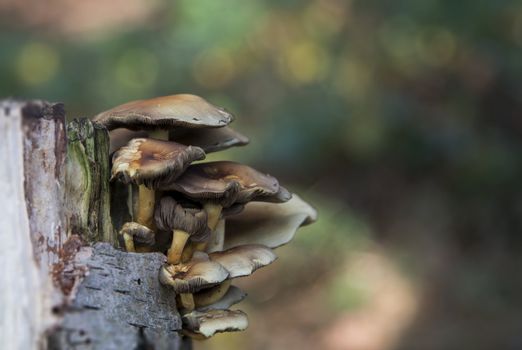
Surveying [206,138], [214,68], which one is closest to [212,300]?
[206,138]

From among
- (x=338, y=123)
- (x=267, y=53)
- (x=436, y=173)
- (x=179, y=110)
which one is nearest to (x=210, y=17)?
(x=267, y=53)

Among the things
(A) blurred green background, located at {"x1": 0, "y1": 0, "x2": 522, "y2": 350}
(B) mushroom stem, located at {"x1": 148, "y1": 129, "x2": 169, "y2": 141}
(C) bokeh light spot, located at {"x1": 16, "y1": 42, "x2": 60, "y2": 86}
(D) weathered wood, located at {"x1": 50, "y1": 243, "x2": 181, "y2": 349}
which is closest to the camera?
(D) weathered wood, located at {"x1": 50, "y1": 243, "x2": 181, "y2": 349}

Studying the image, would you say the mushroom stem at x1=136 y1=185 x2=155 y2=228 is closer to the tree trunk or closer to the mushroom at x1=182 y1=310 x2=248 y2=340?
the tree trunk

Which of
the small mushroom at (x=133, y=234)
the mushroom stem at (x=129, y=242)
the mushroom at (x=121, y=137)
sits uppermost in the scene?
the mushroom at (x=121, y=137)

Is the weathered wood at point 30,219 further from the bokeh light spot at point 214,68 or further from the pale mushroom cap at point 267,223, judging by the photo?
the bokeh light spot at point 214,68

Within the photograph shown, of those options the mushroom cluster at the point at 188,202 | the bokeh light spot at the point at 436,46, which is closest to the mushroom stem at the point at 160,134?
the mushroom cluster at the point at 188,202

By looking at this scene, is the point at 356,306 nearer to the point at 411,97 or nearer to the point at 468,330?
the point at 468,330

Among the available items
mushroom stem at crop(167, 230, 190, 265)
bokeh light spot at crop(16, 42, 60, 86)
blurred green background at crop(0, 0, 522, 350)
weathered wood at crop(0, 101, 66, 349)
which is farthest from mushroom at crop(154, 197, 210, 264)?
bokeh light spot at crop(16, 42, 60, 86)

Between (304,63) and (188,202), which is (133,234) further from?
(304,63)
